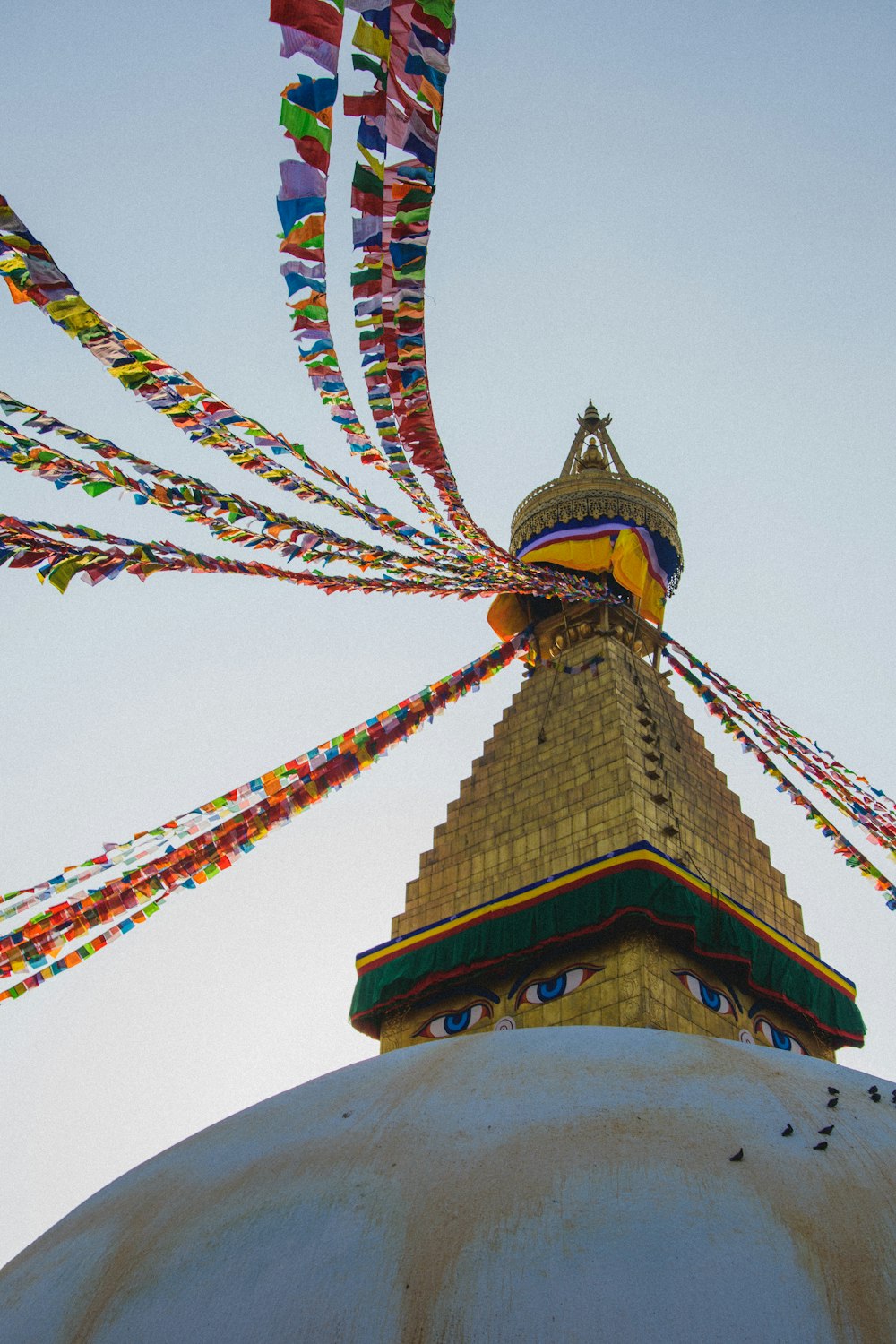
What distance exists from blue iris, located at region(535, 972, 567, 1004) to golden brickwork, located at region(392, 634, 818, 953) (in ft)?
3.69

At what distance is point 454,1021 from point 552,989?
33.3 inches

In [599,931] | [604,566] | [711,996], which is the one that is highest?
[604,566]

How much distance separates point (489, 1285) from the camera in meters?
3.35

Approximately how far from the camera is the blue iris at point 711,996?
7.77m

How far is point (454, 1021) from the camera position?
26.8 feet

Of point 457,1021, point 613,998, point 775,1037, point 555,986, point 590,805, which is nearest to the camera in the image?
point 613,998

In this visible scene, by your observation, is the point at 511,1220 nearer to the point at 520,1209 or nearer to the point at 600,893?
the point at 520,1209

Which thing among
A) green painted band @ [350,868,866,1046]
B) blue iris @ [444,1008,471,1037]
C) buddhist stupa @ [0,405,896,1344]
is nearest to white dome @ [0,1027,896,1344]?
buddhist stupa @ [0,405,896,1344]

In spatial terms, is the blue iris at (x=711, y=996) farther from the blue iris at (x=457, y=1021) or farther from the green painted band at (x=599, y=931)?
the blue iris at (x=457, y=1021)

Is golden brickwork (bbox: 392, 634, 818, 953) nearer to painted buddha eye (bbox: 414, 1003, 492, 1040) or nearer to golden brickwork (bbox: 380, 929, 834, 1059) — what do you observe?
golden brickwork (bbox: 380, 929, 834, 1059)

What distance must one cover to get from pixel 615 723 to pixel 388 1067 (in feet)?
16.5

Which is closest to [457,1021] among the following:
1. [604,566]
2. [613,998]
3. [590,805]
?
[613,998]

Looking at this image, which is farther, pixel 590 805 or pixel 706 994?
pixel 590 805

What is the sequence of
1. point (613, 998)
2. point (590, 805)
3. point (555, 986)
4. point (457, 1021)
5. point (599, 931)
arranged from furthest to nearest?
point (590, 805), point (457, 1021), point (555, 986), point (599, 931), point (613, 998)
